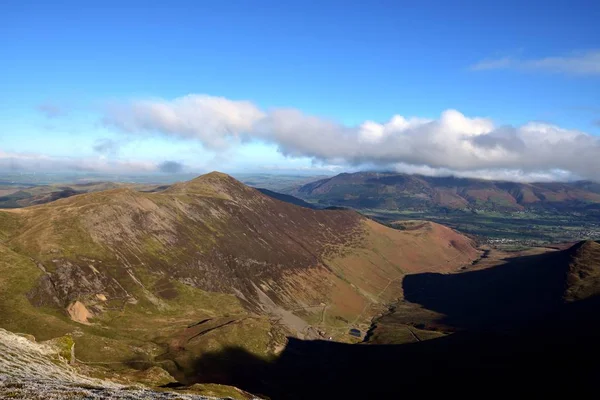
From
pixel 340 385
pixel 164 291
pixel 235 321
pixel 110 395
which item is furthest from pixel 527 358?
pixel 164 291

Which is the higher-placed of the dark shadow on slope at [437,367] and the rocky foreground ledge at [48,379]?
the rocky foreground ledge at [48,379]

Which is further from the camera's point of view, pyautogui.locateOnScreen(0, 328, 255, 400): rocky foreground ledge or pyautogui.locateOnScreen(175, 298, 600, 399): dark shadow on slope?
pyautogui.locateOnScreen(175, 298, 600, 399): dark shadow on slope

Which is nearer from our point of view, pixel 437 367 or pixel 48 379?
pixel 48 379

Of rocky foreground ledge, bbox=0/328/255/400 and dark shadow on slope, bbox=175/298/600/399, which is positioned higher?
rocky foreground ledge, bbox=0/328/255/400

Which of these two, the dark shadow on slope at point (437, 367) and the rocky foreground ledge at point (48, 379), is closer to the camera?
the rocky foreground ledge at point (48, 379)

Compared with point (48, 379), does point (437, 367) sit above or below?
below

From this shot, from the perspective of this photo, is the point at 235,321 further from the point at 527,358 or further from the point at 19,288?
the point at 527,358
